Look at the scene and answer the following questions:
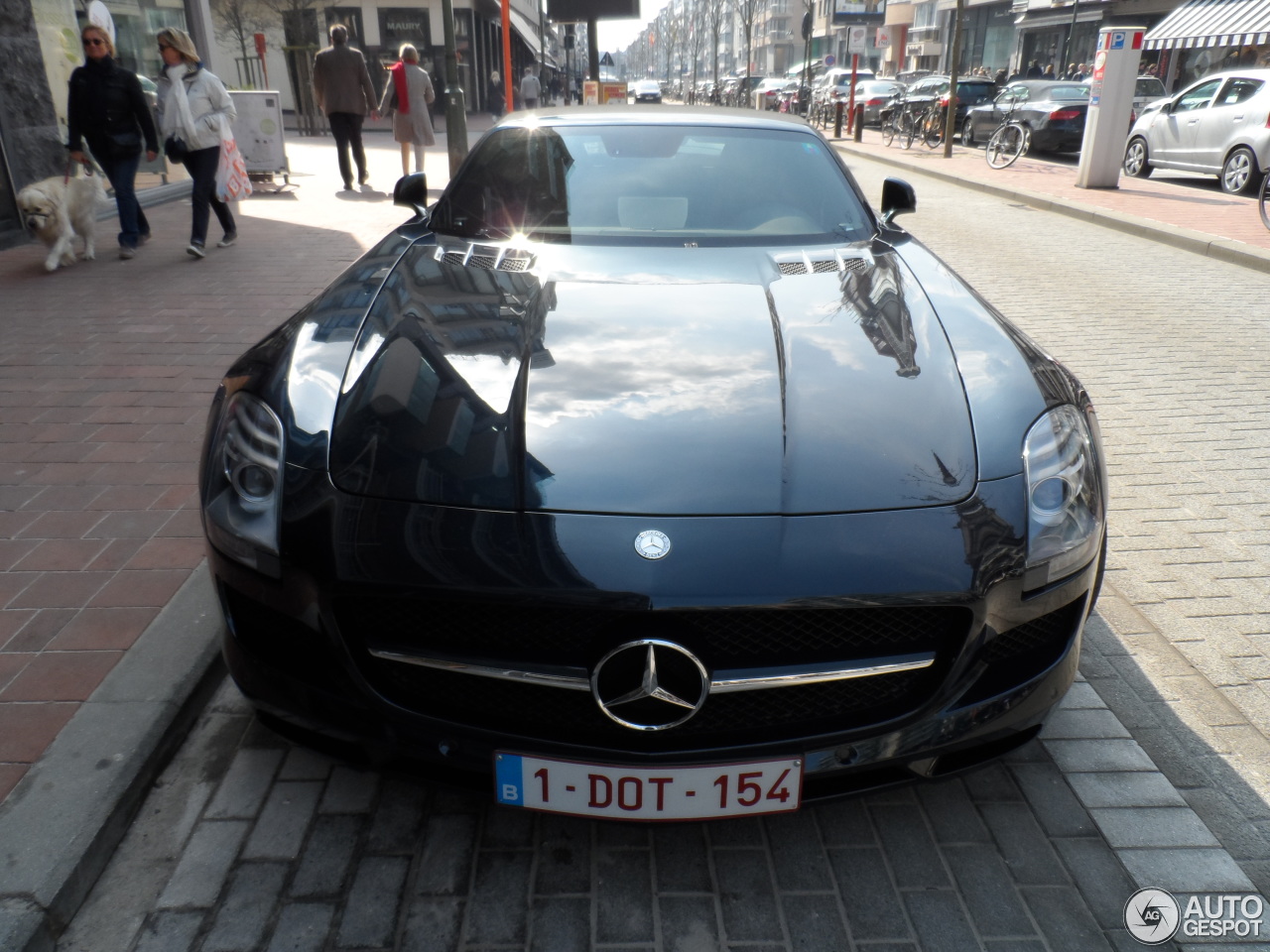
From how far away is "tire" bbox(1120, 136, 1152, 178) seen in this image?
15.4 metres

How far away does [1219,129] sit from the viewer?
13398mm

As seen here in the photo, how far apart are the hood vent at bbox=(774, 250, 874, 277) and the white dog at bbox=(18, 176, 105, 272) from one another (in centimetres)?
676

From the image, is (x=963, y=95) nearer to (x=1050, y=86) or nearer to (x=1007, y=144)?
(x=1050, y=86)

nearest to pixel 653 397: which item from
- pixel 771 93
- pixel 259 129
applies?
pixel 259 129

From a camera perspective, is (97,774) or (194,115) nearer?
(97,774)

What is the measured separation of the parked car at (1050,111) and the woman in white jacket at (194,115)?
14.6 m

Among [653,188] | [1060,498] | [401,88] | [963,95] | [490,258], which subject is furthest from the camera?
[963,95]

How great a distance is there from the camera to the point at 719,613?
67.8 inches

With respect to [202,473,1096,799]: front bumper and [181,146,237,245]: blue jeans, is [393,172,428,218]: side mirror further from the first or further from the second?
[181,146,237,245]: blue jeans

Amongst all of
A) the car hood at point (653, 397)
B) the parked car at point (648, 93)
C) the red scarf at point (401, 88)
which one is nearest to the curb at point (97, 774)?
the car hood at point (653, 397)

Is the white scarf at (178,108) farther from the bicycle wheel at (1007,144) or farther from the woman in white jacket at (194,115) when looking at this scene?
the bicycle wheel at (1007,144)

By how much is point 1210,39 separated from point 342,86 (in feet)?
87.2

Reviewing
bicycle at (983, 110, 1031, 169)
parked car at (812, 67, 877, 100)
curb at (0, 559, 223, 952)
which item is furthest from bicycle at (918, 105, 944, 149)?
curb at (0, 559, 223, 952)

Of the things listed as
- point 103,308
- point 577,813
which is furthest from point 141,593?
point 103,308
